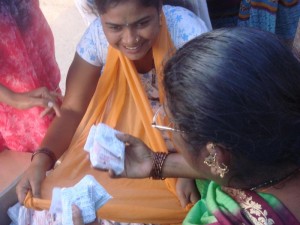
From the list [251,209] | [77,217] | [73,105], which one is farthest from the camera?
[73,105]

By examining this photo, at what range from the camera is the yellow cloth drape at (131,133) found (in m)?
1.79

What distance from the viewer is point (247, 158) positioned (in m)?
1.17

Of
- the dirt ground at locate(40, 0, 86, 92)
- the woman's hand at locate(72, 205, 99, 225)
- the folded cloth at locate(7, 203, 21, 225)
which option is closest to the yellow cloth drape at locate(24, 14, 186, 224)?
the folded cloth at locate(7, 203, 21, 225)

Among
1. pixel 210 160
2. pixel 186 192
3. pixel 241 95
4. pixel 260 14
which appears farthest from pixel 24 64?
pixel 241 95

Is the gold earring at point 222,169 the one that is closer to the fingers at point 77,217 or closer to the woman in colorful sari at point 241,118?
the woman in colorful sari at point 241,118

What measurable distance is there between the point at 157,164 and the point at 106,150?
201 mm

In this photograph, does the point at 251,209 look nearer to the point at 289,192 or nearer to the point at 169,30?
the point at 289,192

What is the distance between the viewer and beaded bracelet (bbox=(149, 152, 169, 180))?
1732mm

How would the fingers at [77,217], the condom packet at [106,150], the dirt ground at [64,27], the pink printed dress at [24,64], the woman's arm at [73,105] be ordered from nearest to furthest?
the fingers at [77,217], the condom packet at [106,150], the woman's arm at [73,105], the pink printed dress at [24,64], the dirt ground at [64,27]

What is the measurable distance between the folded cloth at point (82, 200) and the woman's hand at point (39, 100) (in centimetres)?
62

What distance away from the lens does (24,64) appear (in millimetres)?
2287

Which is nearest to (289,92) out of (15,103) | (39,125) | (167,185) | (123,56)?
(167,185)

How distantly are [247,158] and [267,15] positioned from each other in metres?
1.25

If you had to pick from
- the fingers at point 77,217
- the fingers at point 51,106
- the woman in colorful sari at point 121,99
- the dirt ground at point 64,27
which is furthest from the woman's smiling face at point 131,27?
the dirt ground at point 64,27
